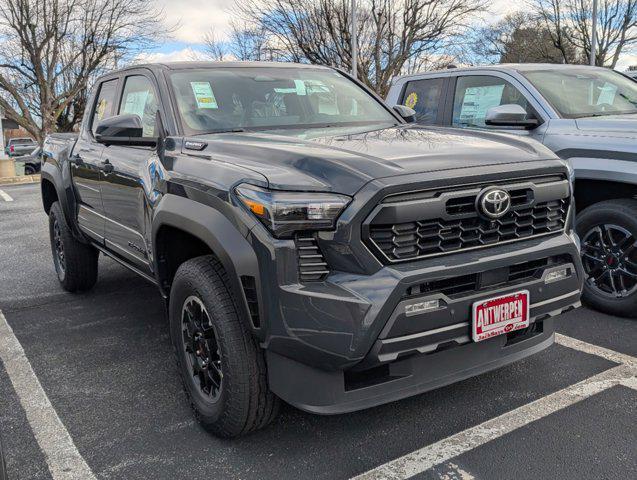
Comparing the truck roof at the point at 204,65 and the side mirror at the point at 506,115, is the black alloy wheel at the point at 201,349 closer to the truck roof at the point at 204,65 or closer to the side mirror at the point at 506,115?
the truck roof at the point at 204,65

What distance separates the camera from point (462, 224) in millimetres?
2525

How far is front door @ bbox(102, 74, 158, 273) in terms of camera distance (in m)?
3.48

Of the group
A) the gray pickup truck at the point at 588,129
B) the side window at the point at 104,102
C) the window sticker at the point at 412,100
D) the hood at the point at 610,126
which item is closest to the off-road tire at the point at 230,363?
the side window at the point at 104,102

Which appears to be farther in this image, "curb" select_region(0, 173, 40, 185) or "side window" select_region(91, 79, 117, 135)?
"curb" select_region(0, 173, 40, 185)

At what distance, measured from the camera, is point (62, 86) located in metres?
25.2

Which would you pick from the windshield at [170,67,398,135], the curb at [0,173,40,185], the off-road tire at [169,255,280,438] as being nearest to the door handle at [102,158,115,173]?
the windshield at [170,67,398,135]

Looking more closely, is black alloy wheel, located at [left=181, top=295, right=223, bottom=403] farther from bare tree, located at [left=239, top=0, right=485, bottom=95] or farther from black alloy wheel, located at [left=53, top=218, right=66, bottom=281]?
bare tree, located at [left=239, top=0, right=485, bottom=95]

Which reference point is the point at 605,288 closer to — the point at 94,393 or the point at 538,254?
the point at 538,254

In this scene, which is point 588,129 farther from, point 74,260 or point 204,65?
point 74,260

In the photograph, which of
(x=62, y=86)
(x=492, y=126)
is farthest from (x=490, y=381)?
(x=62, y=86)

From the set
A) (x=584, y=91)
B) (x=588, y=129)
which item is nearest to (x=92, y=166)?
(x=588, y=129)

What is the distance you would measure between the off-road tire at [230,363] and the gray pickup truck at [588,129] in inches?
103

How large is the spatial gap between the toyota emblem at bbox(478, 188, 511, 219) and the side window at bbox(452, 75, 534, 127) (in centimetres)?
256

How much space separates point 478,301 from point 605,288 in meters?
2.37
